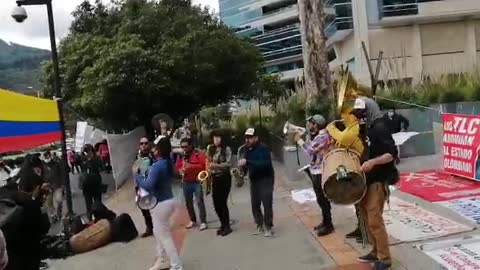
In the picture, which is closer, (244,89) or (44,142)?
(44,142)

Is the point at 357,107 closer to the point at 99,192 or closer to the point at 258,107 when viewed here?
the point at 99,192

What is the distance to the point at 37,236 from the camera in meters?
3.89

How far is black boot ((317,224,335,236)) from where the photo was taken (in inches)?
300

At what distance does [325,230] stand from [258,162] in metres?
1.28

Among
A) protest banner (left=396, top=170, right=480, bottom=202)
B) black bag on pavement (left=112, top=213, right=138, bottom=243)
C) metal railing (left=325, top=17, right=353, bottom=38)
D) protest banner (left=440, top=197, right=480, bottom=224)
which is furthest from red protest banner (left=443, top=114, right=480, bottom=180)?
metal railing (left=325, top=17, right=353, bottom=38)

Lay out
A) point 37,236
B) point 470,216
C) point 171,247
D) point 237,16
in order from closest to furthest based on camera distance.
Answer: point 37,236
point 171,247
point 470,216
point 237,16

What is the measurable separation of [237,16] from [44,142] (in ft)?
267

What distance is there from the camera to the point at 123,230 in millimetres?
8844

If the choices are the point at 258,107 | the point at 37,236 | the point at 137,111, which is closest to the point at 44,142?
the point at 37,236

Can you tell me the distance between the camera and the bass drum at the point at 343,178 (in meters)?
5.31

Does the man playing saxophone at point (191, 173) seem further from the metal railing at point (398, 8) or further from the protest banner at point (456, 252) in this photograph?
the metal railing at point (398, 8)

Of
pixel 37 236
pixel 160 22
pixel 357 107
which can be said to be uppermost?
pixel 160 22

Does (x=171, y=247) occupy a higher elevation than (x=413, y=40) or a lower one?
lower

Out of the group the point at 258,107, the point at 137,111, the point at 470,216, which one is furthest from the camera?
the point at 258,107
